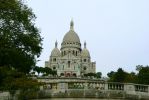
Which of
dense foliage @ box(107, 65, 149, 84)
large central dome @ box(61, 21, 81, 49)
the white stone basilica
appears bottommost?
dense foliage @ box(107, 65, 149, 84)

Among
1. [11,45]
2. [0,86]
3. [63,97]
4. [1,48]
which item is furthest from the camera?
[11,45]

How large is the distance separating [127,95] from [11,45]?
13126mm

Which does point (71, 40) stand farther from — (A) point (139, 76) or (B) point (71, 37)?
(A) point (139, 76)

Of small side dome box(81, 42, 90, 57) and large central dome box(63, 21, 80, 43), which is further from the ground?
large central dome box(63, 21, 80, 43)

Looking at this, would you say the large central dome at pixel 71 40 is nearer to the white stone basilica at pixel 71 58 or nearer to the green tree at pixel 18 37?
the white stone basilica at pixel 71 58

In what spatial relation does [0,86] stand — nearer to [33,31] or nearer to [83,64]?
[33,31]

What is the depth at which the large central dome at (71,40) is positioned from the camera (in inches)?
6996

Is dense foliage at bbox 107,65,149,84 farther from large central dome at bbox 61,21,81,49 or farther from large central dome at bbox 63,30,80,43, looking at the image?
large central dome at bbox 63,30,80,43

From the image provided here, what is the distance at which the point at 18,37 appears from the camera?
39281mm

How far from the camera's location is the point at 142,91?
2991 centimetres

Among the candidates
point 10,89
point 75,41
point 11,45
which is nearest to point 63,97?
point 10,89

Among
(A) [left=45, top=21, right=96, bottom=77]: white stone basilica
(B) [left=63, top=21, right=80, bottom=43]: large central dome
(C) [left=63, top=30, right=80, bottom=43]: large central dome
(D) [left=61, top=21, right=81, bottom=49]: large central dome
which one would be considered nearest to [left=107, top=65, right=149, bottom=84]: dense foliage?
(A) [left=45, top=21, right=96, bottom=77]: white stone basilica

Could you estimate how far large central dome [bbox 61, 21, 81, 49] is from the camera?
178 m

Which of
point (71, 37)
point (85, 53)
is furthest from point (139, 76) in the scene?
point (85, 53)
